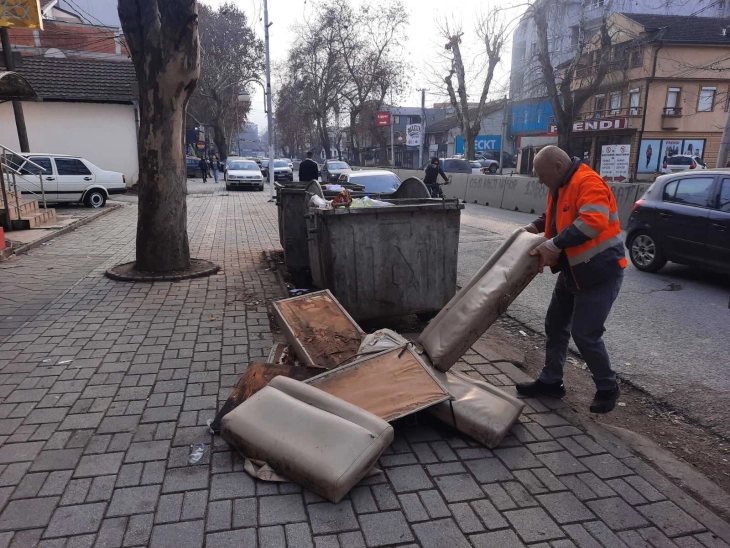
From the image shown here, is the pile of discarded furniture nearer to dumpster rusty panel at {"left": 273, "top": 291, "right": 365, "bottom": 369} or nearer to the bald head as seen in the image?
dumpster rusty panel at {"left": 273, "top": 291, "right": 365, "bottom": 369}

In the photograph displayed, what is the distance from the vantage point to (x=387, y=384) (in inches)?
133

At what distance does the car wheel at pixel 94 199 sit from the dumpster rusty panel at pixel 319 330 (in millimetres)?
14581

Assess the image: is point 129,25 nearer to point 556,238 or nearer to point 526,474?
point 556,238

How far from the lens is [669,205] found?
7969 millimetres

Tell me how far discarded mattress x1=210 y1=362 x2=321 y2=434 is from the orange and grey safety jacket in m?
1.93

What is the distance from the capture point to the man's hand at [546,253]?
3.51 m

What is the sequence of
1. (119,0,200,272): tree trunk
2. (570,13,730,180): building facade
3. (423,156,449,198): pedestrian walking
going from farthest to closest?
(570,13,730,180): building facade
(423,156,449,198): pedestrian walking
(119,0,200,272): tree trunk

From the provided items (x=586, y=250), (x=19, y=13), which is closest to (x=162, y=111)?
(x=586, y=250)

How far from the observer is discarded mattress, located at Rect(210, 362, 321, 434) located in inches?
132

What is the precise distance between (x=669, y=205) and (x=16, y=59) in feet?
72.8

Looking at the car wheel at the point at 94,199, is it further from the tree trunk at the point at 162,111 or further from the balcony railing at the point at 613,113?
the balcony railing at the point at 613,113

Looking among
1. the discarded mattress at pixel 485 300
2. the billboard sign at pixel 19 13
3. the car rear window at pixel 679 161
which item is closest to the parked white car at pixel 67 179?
the billboard sign at pixel 19 13

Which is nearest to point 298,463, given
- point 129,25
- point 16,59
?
point 129,25

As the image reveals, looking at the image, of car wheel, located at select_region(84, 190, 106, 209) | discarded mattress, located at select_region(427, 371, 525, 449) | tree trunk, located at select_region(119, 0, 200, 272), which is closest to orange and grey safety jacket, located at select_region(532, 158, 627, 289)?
discarded mattress, located at select_region(427, 371, 525, 449)
